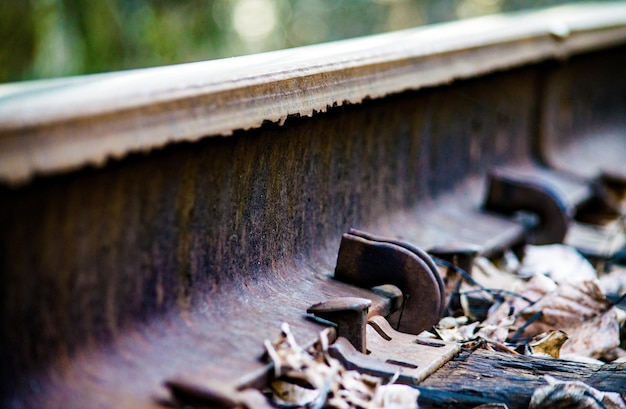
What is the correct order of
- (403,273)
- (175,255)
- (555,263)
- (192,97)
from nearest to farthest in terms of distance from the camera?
(192,97), (175,255), (403,273), (555,263)

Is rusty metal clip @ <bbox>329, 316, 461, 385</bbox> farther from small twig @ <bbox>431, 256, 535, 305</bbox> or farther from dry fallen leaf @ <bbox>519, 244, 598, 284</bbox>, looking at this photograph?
dry fallen leaf @ <bbox>519, 244, 598, 284</bbox>

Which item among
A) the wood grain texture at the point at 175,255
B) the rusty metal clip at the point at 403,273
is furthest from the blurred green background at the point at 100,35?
the rusty metal clip at the point at 403,273

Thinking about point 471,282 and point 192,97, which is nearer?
point 192,97

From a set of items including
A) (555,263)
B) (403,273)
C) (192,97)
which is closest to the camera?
(192,97)

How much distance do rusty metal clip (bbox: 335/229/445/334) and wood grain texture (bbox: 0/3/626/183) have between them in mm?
353

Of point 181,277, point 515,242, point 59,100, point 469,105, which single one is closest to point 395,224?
point 515,242

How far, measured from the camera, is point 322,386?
4.82 feet

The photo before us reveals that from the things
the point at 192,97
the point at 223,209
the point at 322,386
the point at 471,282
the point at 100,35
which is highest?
the point at 100,35

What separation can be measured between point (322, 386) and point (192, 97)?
1.87 ft

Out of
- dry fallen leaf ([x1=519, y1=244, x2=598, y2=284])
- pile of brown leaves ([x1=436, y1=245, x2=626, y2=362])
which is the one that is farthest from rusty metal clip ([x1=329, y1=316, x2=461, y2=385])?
dry fallen leaf ([x1=519, y1=244, x2=598, y2=284])

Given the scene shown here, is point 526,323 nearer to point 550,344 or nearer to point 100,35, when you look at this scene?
point 550,344

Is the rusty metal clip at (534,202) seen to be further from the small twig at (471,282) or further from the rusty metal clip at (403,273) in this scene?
the rusty metal clip at (403,273)

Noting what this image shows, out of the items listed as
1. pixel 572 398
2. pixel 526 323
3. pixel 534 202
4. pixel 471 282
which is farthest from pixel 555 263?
pixel 572 398

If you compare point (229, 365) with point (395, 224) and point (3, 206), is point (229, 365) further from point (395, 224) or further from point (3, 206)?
point (395, 224)
